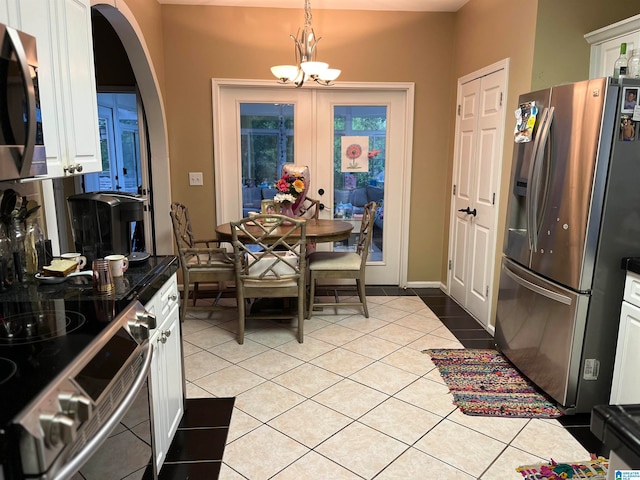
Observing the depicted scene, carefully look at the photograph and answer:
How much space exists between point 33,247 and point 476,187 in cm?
330

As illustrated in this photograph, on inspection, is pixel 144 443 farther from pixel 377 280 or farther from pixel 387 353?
A: pixel 377 280

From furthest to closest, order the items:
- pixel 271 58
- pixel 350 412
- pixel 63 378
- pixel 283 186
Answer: pixel 271 58 < pixel 283 186 < pixel 350 412 < pixel 63 378

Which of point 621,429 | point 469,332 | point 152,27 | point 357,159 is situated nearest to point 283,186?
point 357,159

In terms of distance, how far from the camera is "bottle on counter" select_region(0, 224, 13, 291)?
1.84 meters

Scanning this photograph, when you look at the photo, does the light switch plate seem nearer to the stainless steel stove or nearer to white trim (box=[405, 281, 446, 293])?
white trim (box=[405, 281, 446, 293])

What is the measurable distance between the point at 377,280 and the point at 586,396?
8.76 ft

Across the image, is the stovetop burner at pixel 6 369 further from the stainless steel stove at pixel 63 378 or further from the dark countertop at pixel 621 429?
the dark countertop at pixel 621 429

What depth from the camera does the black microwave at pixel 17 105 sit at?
133 cm

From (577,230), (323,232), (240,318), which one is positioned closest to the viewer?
(577,230)

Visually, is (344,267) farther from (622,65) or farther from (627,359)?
(622,65)

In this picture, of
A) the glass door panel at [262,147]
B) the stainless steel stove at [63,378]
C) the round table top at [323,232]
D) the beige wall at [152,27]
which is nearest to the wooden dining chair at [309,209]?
the glass door panel at [262,147]

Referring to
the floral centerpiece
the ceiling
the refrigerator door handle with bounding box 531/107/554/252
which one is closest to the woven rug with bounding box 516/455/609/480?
the refrigerator door handle with bounding box 531/107/554/252

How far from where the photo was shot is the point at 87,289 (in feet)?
5.89

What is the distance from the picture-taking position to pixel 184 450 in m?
2.21
